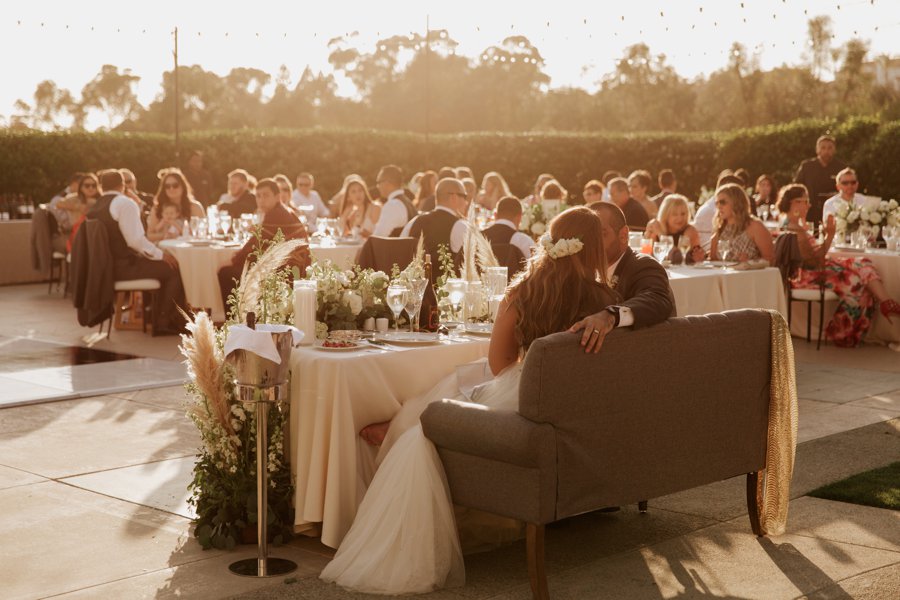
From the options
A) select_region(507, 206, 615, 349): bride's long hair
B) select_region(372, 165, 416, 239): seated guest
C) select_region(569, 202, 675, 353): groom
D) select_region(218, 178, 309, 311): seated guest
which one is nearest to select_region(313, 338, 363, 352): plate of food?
select_region(507, 206, 615, 349): bride's long hair

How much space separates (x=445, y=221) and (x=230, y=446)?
4.53 metres

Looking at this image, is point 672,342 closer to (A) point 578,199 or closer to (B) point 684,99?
(A) point 578,199

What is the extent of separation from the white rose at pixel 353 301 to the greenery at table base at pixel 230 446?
1.62ft

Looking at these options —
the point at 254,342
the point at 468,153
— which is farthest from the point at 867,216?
the point at 468,153

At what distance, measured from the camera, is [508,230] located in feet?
28.9

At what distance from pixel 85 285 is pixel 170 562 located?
6.42m

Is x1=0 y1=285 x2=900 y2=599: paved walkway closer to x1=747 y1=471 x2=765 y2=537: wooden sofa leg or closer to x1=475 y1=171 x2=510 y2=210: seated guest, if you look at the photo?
x1=747 y1=471 x2=765 y2=537: wooden sofa leg

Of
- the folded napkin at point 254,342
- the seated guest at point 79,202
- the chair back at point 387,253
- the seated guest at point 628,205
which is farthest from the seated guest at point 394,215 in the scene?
the folded napkin at point 254,342

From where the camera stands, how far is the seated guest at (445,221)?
9.05m

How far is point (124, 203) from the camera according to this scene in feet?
34.7

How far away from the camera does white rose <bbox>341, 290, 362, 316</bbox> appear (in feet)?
17.5

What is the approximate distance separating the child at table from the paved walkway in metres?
5.10

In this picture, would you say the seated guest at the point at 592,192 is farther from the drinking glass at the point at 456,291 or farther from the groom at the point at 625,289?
the groom at the point at 625,289

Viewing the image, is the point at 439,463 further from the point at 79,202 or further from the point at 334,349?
the point at 79,202
